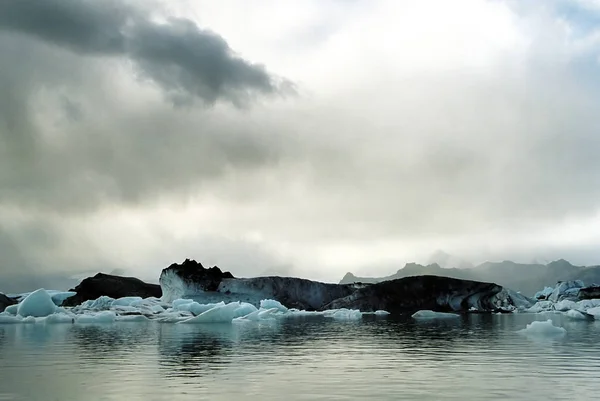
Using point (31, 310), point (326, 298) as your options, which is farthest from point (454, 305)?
point (31, 310)

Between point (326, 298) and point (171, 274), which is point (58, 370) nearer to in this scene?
point (171, 274)

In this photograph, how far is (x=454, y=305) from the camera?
216 feet

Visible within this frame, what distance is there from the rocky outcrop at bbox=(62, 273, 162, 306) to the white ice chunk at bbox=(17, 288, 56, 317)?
2532 cm

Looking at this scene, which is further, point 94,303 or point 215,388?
point 94,303

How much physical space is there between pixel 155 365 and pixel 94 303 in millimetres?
38987

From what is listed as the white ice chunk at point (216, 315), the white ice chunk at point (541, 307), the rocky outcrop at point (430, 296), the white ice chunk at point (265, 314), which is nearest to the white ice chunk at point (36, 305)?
the white ice chunk at point (216, 315)

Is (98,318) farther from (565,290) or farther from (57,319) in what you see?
(565,290)

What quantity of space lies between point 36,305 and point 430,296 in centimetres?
4343

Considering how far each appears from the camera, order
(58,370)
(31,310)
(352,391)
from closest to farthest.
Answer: (352,391) < (58,370) < (31,310)

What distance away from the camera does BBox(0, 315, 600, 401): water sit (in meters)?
8.99

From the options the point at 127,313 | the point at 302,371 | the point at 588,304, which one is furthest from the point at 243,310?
the point at 302,371

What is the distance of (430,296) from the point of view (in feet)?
217

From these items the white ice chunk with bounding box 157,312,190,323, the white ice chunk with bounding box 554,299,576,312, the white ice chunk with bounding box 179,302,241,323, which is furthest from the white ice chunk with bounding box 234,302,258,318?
the white ice chunk with bounding box 554,299,576,312

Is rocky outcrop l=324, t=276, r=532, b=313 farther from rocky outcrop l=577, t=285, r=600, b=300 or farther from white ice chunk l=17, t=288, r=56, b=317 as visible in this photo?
white ice chunk l=17, t=288, r=56, b=317
